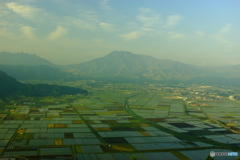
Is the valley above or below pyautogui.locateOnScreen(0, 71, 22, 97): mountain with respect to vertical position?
below

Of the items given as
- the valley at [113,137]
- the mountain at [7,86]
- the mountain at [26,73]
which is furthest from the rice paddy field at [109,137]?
the mountain at [26,73]

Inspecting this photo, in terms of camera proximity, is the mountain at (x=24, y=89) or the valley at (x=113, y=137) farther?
the mountain at (x=24, y=89)

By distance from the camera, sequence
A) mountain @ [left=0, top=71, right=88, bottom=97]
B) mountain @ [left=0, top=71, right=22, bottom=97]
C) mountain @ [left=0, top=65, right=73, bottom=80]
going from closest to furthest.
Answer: mountain @ [left=0, top=71, right=22, bottom=97]
mountain @ [left=0, top=71, right=88, bottom=97]
mountain @ [left=0, top=65, right=73, bottom=80]

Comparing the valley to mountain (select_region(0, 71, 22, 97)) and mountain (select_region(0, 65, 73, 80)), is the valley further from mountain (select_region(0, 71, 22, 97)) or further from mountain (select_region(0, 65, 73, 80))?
mountain (select_region(0, 65, 73, 80))

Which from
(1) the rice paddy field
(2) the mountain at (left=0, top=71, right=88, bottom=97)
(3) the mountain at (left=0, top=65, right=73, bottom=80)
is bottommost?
(1) the rice paddy field

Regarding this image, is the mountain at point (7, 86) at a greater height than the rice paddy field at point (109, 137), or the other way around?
the mountain at point (7, 86)

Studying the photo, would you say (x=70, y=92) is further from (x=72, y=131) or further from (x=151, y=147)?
(x=151, y=147)

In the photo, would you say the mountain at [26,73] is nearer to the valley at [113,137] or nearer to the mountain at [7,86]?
the mountain at [7,86]

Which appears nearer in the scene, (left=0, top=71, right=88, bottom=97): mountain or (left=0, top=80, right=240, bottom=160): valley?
(left=0, top=80, right=240, bottom=160): valley

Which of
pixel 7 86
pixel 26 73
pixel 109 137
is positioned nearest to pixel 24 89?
pixel 7 86

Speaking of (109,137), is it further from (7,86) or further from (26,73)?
(26,73)

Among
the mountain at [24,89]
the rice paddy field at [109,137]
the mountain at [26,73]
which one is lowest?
the rice paddy field at [109,137]

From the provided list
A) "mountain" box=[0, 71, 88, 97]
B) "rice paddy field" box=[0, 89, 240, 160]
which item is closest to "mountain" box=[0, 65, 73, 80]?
"mountain" box=[0, 71, 88, 97]

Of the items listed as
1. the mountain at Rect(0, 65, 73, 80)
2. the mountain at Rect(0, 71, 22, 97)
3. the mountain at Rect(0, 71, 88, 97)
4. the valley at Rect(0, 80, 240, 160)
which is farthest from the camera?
the mountain at Rect(0, 65, 73, 80)
